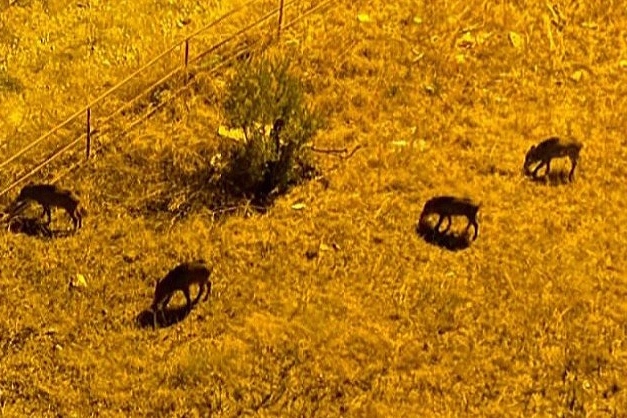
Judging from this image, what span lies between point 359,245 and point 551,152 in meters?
3.23

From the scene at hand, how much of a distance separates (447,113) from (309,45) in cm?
290

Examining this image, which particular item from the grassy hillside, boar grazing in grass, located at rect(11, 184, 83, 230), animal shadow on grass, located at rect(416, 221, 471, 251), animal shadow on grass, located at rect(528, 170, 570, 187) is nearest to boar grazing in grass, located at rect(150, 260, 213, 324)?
the grassy hillside

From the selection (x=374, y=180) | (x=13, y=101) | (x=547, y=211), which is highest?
(x=13, y=101)

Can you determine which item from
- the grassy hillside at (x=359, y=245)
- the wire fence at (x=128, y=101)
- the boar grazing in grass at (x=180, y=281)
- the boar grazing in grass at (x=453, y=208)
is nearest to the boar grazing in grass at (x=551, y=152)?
the grassy hillside at (x=359, y=245)

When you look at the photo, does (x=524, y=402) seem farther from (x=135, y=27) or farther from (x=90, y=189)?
(x=135, y=27)

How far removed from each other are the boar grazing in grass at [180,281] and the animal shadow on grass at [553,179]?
5245mm

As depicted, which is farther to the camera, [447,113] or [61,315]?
[447,113]

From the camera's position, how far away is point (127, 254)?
15.4 meters

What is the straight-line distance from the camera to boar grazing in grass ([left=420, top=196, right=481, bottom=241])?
1546 centimetres

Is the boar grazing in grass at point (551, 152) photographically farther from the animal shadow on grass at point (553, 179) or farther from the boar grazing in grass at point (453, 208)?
the boar grazing in grass at point (453, 208)

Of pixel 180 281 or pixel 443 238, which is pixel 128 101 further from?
pixel 443 238

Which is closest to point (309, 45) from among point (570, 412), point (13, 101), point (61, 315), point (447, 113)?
point (447, 113)

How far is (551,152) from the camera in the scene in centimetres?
1681

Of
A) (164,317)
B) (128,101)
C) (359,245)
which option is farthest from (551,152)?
(128,101)
